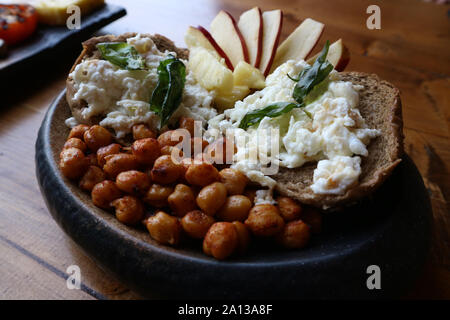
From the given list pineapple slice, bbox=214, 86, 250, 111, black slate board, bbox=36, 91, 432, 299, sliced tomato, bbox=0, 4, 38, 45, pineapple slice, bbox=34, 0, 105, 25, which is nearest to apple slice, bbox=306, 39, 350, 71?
pineapple slice, bbox=214, 86, 250, 111

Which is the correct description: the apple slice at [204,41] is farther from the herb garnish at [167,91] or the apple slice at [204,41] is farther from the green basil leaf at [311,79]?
the green basil leaf at [311,79]

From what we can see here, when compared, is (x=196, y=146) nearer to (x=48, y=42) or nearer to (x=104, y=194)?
(x=104, y=194)

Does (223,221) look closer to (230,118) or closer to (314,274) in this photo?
(314,274)

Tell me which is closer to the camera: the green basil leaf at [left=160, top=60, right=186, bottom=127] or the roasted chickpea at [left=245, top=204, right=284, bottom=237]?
the roasted chickpea at [left=245, top=204, right=284, bottom=237]

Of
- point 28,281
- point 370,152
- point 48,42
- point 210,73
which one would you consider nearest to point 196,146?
point 210,73

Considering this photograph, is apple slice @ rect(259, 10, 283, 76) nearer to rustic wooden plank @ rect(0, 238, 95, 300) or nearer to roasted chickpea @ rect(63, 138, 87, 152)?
roasted chickpea @ rect(63, 138, 87, 152)

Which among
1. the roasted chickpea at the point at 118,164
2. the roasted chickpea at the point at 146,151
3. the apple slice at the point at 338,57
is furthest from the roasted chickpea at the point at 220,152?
the apple slice at the point at 338,57

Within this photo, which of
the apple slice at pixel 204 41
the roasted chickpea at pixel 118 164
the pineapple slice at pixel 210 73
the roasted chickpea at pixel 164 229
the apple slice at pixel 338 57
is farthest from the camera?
the apple slice at pixel 204 41

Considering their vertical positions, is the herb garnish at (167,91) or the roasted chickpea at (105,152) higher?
the herb garnish at (167,91)
